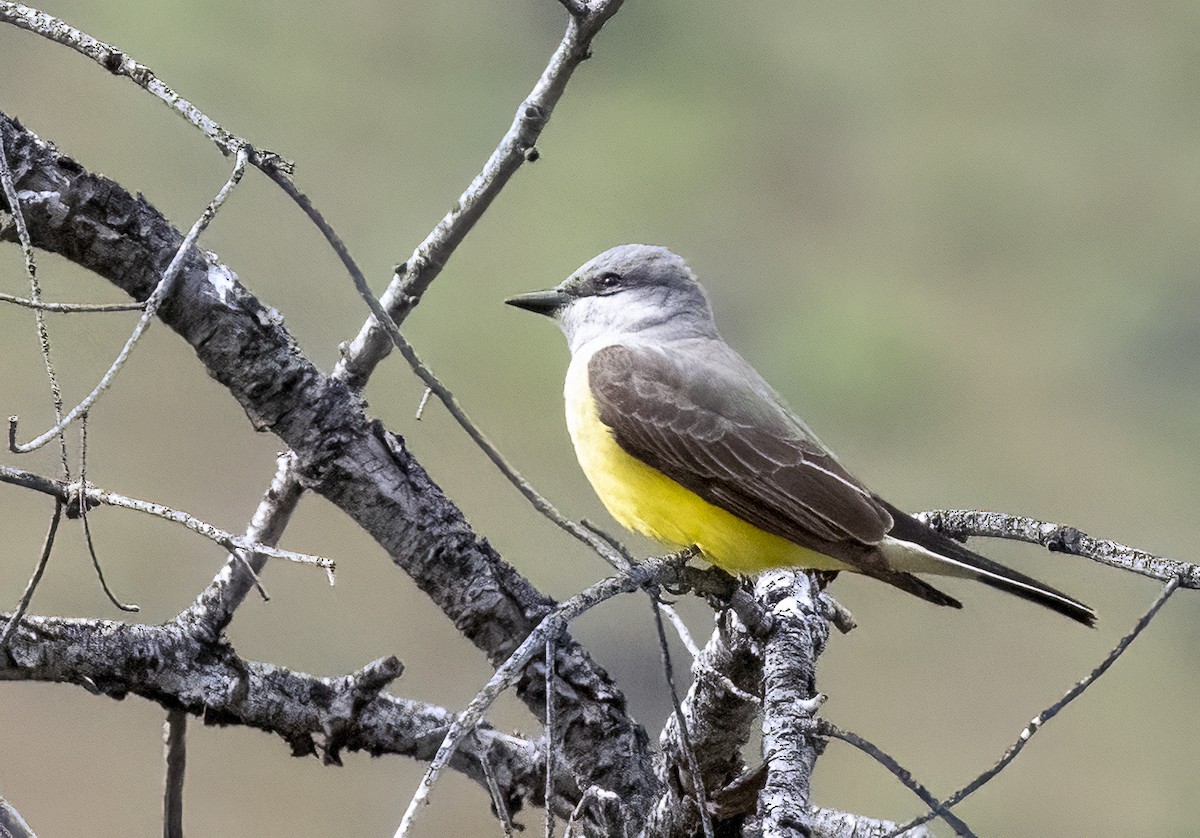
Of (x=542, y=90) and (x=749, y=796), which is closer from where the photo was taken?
(x=542, y=90)

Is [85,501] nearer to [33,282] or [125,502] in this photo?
[125,502]

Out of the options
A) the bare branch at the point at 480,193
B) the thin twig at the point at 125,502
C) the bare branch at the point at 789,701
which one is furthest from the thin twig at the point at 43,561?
the bare branch at the point at 789,701

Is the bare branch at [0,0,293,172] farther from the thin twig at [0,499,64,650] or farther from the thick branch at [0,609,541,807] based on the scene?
the thick branch at [0,609,541,807]

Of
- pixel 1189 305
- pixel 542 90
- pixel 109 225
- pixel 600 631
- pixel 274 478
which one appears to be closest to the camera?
pixel 109 225

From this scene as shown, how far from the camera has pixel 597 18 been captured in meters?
1.14

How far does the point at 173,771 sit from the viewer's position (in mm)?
1402

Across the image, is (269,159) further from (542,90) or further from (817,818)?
(817,818)

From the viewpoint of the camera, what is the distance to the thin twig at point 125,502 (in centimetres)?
92

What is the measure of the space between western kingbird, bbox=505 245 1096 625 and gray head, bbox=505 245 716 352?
1.2 inches

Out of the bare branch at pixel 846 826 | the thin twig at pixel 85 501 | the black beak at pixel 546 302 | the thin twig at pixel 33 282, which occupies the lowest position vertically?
the thin twig at pixel 85 501

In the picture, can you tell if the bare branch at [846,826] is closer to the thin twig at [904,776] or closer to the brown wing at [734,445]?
the brown wing at [734,445]

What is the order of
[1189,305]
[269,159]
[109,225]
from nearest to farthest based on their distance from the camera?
[269,159], [109,225], [1189,305]

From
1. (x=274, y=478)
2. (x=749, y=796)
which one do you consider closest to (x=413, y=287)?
(x=274, y=478)

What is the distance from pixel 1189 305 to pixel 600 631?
2963 mm
